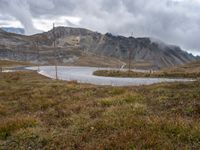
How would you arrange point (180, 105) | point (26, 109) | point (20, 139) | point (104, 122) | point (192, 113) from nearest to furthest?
point (20, 139) → point (104, 122) → point (192, 113) → point (180, 105) → point (26, 109)

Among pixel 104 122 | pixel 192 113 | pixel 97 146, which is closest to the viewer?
pixel 97 146

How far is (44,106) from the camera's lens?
1883cm

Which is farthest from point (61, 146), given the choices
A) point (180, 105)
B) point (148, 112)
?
point (180, 105)

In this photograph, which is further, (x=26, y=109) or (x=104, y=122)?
(x=26, y=109)

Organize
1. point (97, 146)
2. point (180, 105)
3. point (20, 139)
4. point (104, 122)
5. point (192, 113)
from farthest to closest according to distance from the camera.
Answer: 1. point (180, 105)
2. point (192, 113)
3. point (104, 122)
4. point (20, 139)
5. point (97, 146)

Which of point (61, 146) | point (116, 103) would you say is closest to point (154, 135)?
point (61, 146)

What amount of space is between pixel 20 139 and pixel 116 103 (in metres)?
6.67

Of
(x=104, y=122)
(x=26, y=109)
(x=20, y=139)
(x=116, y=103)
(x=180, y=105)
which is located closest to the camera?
(x=20, y=139)

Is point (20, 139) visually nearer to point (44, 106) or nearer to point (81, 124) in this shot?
point (81, 124)

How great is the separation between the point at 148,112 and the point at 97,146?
471 centimetres

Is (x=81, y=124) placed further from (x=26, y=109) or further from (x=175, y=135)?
(x=26, y=109)

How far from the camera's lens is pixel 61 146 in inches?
381

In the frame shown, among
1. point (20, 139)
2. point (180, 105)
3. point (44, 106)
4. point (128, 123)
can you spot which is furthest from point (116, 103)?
point (20, 139)

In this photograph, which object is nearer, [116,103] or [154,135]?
[154,135]
